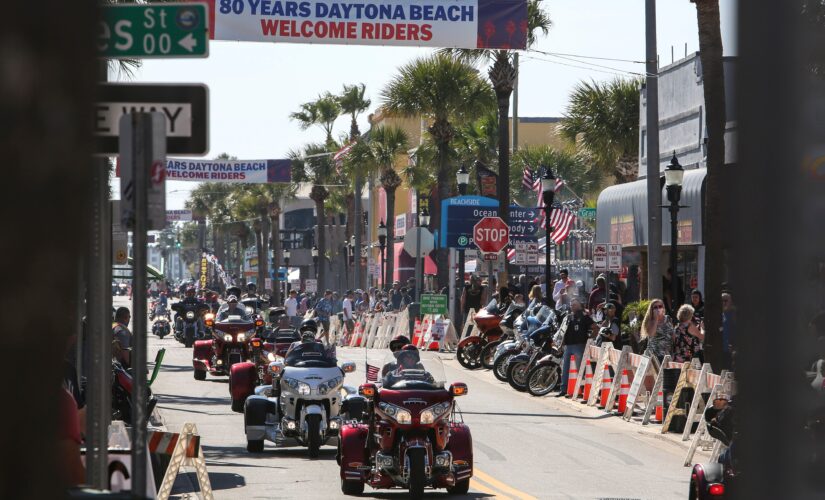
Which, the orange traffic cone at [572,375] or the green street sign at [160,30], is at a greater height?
the green street sign at [160,30]

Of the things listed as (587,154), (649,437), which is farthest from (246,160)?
(649,437)

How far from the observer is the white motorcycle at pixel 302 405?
16.9 meters

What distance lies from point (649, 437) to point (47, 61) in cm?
1792

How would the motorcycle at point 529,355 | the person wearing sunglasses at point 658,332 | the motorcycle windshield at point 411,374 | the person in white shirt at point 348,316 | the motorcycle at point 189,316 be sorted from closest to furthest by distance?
the motorcycle windshield at point 411,374, the person wearing sunglasses at point 658,332, the motorcycle at point 529,355, the motorcycle at point 189,316, the person in white shirt at point 348,316

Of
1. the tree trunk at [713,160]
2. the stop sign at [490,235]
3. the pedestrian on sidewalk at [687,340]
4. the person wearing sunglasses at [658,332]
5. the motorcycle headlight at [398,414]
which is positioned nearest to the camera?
the motorcycle headlight at [398,414]

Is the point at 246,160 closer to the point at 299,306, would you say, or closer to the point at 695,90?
the point at 299,306

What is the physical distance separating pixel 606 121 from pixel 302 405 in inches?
1137

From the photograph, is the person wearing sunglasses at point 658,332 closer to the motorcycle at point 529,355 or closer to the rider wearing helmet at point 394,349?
the motorcycle at point 529,355

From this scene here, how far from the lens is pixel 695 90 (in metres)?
40.0

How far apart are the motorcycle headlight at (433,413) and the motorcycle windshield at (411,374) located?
35 cm

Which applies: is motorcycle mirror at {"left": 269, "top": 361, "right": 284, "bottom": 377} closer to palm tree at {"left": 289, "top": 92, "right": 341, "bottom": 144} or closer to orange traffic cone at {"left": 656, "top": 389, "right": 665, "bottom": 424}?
orange traffic cone at {"left": 656, "top": 389, "right": 665, "bottom": 424}

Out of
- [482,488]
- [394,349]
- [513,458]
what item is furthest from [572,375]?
[482,488]

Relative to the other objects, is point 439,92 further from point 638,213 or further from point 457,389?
point 457,389

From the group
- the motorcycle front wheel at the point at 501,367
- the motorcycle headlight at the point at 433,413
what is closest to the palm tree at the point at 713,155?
the motorcycle front wheel at the point at 501,367
